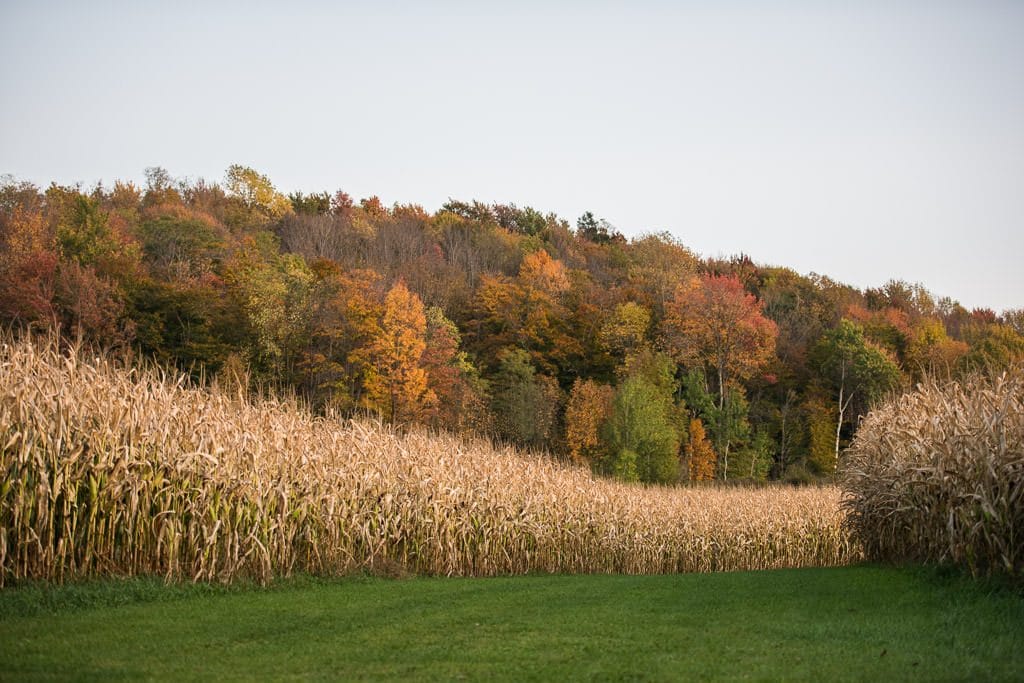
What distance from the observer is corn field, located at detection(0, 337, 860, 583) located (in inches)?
418

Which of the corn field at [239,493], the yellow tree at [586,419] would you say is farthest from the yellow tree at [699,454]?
the corn field at [239,493]

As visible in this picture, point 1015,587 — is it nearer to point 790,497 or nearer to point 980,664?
point 980,664

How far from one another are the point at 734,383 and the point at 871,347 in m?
9.25

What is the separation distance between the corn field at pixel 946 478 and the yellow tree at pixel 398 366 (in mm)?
29903

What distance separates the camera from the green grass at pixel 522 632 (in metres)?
7.08

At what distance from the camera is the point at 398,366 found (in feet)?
146

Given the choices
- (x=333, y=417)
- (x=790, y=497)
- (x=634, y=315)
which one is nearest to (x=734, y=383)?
(x=634, y=315)

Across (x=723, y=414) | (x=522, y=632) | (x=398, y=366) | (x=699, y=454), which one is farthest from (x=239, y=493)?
(x=723, y=414)

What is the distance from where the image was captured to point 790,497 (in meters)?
27.0

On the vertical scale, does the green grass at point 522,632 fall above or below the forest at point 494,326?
below

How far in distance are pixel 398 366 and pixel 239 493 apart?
32.7m

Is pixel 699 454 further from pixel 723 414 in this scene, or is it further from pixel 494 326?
pixel 494 326

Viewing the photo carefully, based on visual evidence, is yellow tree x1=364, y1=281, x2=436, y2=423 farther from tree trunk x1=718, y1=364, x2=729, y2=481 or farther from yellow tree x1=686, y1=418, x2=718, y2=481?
tree trunk x1=718, y1=364, x2=729, y2=481

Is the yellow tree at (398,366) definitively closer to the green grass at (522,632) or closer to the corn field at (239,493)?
the corn field at (239,493)
